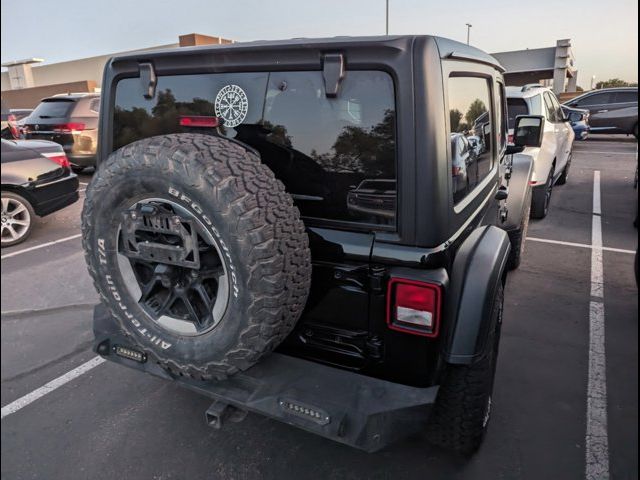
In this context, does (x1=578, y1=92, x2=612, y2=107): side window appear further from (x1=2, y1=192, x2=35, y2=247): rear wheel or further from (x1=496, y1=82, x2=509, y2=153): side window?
(x1=2, y1=192, x2=35, y2=247): rear wheel

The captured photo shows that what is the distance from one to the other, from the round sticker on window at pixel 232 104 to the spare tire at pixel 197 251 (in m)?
0.28

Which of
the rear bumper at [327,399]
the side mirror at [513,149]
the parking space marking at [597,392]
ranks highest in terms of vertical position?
the side mirror at [513,149]

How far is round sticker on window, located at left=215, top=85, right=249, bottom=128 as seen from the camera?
7.00 feet

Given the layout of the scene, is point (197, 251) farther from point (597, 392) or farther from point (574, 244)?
point (574, 244)

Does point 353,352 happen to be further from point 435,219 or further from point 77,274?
point 77,274

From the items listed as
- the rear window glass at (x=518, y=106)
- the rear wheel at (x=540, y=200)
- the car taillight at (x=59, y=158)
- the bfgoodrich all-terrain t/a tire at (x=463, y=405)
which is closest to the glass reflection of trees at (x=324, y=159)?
the bfgoodrich all-terrain t/a tire at (x=463, y=405)

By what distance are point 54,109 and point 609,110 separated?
1573 cm

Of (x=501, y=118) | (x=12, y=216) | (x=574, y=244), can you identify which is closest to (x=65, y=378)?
(x=12, y=216)

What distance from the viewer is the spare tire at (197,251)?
5.64 feet

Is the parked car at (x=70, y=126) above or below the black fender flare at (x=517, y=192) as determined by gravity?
above

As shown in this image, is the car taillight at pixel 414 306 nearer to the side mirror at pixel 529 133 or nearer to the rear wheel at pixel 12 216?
the rear wheel at pixel 12 216

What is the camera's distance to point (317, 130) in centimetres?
202

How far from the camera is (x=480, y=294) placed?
1980 mm

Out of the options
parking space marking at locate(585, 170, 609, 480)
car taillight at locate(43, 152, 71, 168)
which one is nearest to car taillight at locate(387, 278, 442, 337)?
parking space marking at locate(585, 170, 609, 480)
